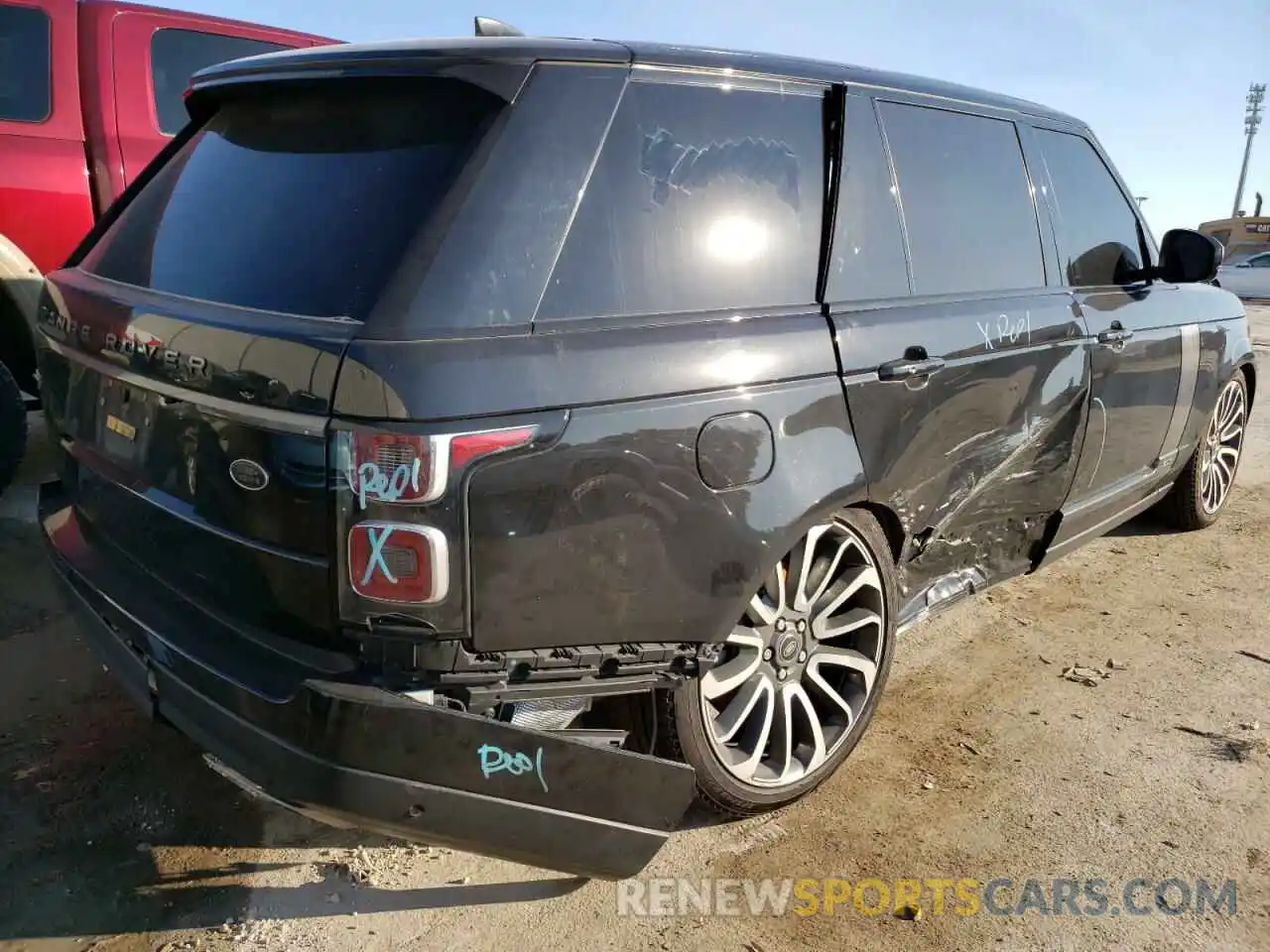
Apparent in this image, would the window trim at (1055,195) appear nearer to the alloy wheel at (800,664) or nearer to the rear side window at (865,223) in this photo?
the rear side window at (865,223)

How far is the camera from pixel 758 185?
230 cm

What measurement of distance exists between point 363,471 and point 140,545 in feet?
2.98

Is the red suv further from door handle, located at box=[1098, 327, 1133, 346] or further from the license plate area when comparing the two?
door handle, located at box=[1098, 327, 1133, 346]

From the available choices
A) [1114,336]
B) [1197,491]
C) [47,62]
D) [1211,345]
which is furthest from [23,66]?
[1197,491]

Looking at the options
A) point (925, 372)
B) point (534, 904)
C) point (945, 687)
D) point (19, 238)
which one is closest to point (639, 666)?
point (534, 904)

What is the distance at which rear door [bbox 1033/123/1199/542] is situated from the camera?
348cm

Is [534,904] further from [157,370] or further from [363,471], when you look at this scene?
[157,370]

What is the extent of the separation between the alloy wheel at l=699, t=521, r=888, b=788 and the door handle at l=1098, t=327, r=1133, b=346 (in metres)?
1.49

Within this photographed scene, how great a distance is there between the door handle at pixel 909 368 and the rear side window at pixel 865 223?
20cm

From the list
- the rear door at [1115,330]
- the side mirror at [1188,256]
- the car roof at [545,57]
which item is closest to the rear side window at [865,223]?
the car roof at [545,57]

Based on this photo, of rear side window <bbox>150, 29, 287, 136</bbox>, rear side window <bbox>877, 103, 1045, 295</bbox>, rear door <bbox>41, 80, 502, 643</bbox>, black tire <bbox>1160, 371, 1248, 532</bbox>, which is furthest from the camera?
black tire <bbox>1160, 371, 1248, 532</bbox>

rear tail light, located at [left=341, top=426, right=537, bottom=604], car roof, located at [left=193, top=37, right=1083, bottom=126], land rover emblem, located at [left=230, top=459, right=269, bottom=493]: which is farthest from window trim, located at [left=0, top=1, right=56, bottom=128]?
rear tail light, located at [left=341, top=426, right=537, bottom=604]

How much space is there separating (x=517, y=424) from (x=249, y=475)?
1.83ft

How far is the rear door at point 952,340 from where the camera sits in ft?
8.24
